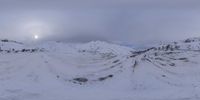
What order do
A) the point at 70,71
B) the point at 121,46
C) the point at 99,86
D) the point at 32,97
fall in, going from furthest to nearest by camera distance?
the point at 121,46
the point at 70,71
the point at 99,86
the point at 32,97

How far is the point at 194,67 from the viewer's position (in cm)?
3919

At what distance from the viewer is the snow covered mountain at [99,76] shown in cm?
3472

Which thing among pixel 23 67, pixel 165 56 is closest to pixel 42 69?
pixel 23 67

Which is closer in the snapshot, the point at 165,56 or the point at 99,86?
the point at 99,86

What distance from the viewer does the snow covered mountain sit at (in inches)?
1367

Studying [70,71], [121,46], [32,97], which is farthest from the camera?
[121,46]

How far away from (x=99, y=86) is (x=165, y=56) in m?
7.85

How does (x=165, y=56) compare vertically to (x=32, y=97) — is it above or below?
above

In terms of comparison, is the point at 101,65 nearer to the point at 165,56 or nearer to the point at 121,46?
the point at 165,56

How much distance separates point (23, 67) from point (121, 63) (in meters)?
7.96

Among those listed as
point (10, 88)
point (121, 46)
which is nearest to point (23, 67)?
point (10, 88)

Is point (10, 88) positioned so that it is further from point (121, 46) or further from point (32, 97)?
point (121, 46)

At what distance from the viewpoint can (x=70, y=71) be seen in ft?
130

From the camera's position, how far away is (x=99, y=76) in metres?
38.6
